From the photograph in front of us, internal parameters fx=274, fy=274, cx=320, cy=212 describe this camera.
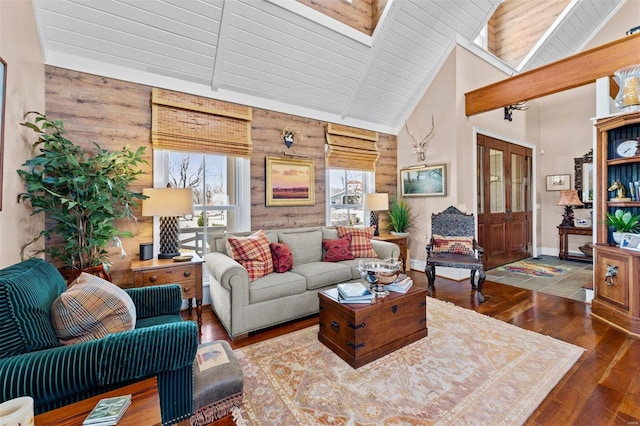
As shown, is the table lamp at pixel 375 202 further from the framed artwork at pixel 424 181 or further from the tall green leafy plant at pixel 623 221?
the tall green leafy plant at pixel 623 221

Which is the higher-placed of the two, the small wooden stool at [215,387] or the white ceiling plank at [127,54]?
the white ceiling plank at [127,54]

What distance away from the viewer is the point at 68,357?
42.3 inches

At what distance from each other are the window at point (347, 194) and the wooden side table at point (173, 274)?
2277 mm

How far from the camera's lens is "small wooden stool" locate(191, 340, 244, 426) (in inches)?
57.7

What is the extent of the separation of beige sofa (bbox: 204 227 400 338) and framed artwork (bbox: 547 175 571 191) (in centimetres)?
520

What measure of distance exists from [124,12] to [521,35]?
626 cm

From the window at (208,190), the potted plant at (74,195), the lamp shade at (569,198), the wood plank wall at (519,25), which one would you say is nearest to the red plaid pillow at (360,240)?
the window at (208,190)

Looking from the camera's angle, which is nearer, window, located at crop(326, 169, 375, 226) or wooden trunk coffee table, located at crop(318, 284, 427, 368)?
wooden trunk coffee table, located at crop(318, 284, 427, 368)

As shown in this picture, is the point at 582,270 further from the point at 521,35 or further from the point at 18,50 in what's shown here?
the point at 18,50

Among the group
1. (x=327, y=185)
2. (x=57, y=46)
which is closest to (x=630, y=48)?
(x=327, y=185)

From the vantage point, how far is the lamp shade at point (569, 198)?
521cm

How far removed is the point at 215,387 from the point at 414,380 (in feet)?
4.17

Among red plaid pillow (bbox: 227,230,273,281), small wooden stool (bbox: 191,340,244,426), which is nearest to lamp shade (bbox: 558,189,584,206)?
red plaid pillow (bbox: 227,230,273,281)

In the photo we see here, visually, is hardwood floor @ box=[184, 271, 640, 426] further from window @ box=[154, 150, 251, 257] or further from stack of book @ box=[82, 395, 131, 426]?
stack of book @ box=[82, 395, 131, 426]
